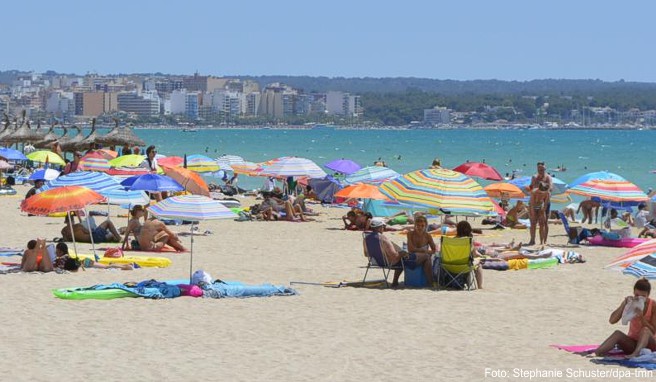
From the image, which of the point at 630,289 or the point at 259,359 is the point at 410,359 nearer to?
the point at 259,359

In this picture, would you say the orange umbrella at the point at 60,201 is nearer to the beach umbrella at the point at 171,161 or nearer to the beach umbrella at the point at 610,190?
the beach umbrella at the point at 610,190

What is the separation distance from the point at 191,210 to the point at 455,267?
280 centimetres

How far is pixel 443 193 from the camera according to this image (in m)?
13.4

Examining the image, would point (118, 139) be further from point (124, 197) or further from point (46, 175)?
point (124, 197)

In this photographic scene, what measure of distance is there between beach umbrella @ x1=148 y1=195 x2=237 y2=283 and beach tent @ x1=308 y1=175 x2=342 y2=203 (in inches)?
557

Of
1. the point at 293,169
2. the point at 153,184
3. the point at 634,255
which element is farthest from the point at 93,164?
the point at 634,255

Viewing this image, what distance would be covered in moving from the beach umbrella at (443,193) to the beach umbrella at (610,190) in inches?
198

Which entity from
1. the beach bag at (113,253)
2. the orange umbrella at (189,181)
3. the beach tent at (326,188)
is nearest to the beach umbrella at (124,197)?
the beach bag at (113,253)

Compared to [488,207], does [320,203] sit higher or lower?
lower

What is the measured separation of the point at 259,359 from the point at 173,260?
19.8 feet

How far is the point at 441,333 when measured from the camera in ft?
32.5

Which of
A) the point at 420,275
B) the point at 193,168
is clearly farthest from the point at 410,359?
the point at 193,168

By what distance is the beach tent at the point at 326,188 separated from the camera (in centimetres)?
2723

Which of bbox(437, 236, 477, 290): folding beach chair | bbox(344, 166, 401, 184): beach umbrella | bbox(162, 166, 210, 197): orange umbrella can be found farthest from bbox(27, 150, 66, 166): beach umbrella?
bbox(437, 236, 477, 290): folding beach chair
